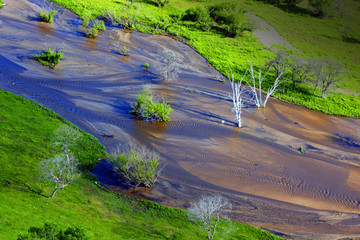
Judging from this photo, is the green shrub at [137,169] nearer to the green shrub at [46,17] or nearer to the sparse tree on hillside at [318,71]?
the sparse tree on hillside at [318,71]

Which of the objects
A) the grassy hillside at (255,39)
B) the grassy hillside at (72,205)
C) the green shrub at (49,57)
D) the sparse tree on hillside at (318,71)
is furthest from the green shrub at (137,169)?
→ the sparse tree on hillside at (318,71)

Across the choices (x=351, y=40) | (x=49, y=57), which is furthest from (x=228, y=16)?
(x=49, y=57)

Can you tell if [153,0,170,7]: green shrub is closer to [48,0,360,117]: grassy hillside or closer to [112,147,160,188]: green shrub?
[48,0,360,117]: grassy hillside

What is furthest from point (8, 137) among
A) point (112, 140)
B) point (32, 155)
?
point (112, 140)

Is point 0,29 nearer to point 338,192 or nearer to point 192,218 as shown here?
point 192,218

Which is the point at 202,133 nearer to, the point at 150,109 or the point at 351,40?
the point at 150,109

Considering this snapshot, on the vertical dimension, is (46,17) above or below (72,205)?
above
